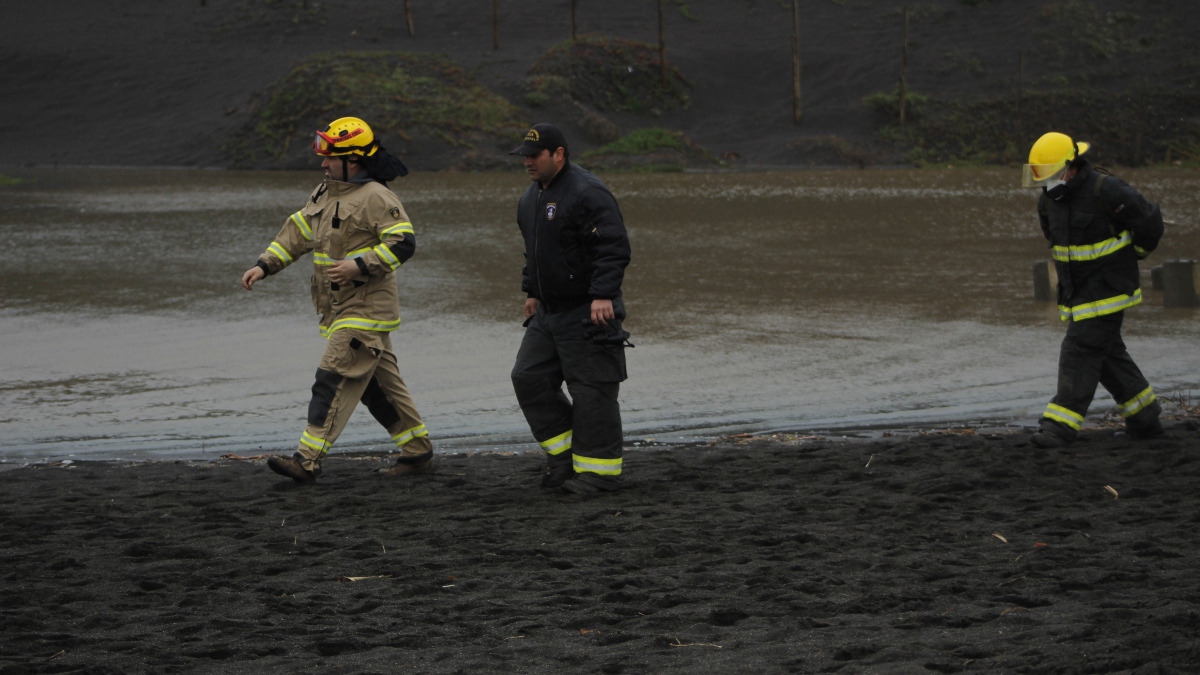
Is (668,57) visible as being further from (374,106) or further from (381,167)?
(381,167)

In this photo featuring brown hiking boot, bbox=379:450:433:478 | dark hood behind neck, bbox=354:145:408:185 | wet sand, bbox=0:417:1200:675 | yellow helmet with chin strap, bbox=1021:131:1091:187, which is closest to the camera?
wet sand, bbox=0:417:1200:675

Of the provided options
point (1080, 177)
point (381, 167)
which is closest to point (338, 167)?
point (381, 167)

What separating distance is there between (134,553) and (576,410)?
7.53ft

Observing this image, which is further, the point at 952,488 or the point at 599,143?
the point at 599,143

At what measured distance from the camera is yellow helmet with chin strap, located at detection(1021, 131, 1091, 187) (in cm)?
719

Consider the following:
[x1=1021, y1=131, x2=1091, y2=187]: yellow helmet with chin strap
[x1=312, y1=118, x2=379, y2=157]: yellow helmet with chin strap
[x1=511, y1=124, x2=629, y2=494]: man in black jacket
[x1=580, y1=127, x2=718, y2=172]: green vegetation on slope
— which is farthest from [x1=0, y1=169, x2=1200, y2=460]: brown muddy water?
[x1=580, y1=127, x2=718, y2=172]: green vegetation on slope

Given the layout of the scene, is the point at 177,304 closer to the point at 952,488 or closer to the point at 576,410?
the point at 576,410

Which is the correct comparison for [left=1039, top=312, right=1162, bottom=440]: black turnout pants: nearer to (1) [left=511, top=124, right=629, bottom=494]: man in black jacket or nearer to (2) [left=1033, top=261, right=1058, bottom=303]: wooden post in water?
(1) [left=511, top=124, right=629, bottom=494]: man in black jacket

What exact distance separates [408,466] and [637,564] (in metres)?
2.21

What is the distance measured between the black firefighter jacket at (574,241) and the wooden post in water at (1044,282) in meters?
7.87

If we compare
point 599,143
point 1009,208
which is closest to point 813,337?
point 1009,208

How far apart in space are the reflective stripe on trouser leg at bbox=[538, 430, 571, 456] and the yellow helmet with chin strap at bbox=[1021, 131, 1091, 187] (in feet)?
9.80

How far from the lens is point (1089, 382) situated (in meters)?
7.24

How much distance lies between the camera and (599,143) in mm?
44375
